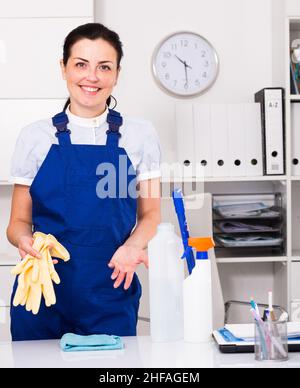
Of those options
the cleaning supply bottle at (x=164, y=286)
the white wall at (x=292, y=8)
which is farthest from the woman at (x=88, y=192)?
the white wall at (x=292, y=8)

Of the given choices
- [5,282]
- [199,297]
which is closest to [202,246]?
[199,297]

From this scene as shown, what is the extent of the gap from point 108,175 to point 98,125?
15cm

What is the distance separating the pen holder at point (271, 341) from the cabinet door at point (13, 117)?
1.96 m

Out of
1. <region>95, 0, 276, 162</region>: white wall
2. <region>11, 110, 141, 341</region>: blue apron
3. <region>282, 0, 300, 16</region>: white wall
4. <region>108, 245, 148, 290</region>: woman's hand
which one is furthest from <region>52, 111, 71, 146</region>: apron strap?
<region>282, 0, 300, 16</region>: white wall

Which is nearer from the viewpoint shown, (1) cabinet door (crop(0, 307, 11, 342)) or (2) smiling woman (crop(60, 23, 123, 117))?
(2) smiling woman (crop(60, 23, 123, 117))

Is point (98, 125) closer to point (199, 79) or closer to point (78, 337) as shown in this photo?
point (78, 337)

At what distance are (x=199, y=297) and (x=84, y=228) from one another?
0.48 m

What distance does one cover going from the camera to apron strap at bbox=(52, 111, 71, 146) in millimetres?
1894

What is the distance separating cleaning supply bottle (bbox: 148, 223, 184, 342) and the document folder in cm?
173

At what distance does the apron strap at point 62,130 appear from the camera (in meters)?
1.89

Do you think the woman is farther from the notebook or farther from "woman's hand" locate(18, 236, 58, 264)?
the notebook

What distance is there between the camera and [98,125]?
1.95 meters

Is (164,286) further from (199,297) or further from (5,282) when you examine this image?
(5,282)

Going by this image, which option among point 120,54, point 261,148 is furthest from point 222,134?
point 120,54
